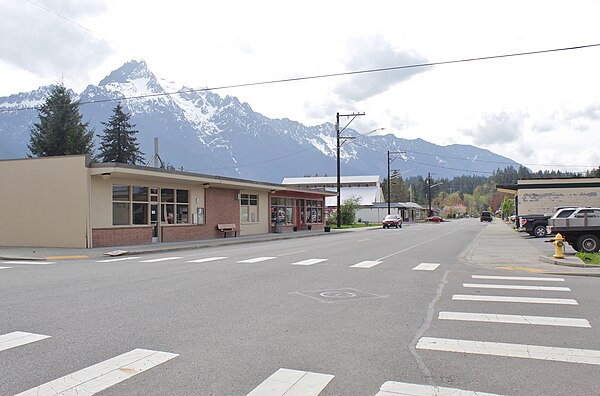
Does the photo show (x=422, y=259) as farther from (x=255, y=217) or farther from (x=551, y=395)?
(x=255, y=217)

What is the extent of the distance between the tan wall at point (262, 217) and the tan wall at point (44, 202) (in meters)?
15.4

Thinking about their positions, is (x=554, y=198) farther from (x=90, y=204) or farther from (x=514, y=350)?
(x=514, y=350)

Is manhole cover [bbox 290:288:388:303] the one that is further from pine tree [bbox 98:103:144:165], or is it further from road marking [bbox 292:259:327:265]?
pine tree [bbox 98:103:144:165]

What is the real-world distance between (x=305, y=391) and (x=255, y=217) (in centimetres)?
3461

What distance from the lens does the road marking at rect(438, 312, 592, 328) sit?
7547 millimetres

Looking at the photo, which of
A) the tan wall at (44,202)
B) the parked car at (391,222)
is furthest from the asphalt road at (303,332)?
the parked car at (391,222)

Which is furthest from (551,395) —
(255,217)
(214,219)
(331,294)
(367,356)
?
(255,217)

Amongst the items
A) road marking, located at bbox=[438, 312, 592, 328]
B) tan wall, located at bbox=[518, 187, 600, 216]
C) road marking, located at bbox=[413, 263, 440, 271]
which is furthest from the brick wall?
tan wall, located at bbox=[518, 187, 600, 216]

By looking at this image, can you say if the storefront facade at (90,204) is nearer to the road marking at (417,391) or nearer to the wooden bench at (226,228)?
the wooden bench at (226,228)

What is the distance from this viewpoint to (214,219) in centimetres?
3294

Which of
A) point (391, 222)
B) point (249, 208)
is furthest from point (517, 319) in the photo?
point (391, 222)

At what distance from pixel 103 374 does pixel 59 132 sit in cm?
4954

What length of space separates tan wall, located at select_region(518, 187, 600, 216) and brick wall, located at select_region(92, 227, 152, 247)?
90.6 ft

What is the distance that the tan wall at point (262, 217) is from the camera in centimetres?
3794
